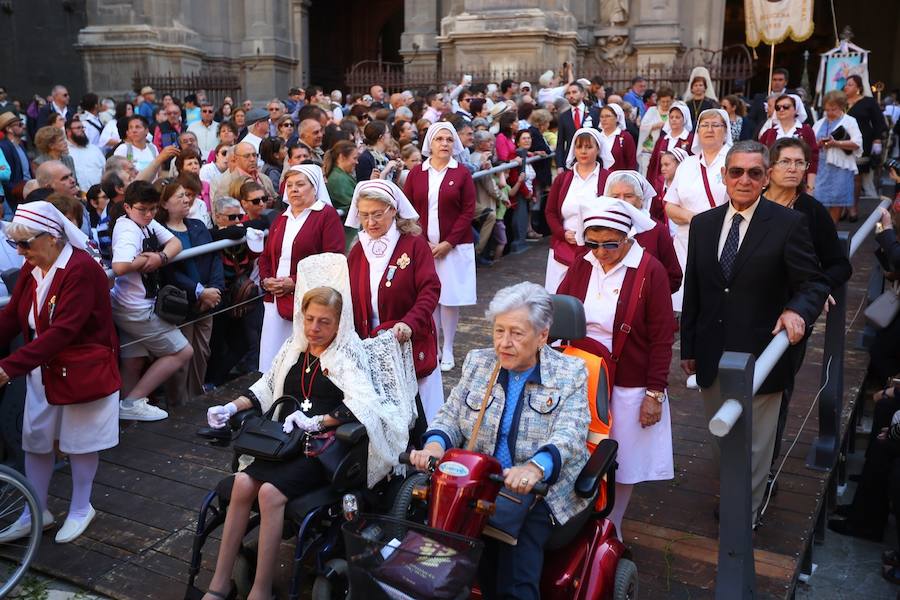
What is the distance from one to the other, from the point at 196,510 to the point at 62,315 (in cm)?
134

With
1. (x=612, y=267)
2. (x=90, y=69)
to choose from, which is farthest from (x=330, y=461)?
(x=90, y=69)

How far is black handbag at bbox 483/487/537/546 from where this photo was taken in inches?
134

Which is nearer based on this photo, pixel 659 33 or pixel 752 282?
pixel 752 282

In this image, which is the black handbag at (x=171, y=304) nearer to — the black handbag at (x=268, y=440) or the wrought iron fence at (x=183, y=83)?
the black handbag at (x=268, y=440)

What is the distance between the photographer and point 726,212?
464 centimetres

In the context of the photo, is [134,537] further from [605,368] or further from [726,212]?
[726,212]

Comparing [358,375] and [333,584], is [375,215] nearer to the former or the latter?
[358,375]

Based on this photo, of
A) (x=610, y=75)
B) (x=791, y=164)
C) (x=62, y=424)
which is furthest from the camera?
(x=610, y=75)

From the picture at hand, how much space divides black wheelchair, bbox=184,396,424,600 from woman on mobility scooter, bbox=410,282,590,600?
1.85ft

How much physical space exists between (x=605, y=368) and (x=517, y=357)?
47 centimetres

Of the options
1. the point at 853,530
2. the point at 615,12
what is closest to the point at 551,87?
the point at 615,12

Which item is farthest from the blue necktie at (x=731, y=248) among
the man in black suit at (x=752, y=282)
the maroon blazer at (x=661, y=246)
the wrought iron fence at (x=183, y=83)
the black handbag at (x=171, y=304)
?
the wrought iron fence at (x=183, y=83)

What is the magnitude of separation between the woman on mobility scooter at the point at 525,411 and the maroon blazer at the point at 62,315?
2071 millimetres

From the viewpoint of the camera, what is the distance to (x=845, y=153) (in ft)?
36.5
